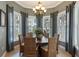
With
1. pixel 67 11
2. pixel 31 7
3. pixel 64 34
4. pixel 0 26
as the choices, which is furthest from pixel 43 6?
pixel 0 26

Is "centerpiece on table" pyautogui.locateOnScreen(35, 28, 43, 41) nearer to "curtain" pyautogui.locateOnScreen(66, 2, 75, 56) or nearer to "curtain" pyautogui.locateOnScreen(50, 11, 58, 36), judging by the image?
"curtain" pyautogui.locateOnScreen(50, 11, 58, 36)

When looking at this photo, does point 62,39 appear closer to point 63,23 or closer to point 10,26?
point 63,23

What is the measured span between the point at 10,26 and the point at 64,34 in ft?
2.50

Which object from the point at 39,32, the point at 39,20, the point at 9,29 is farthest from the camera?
the point at 39,32

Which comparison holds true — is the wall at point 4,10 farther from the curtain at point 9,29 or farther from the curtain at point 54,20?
the curtain at point 54,20

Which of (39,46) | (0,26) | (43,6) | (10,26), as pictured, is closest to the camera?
(10,26)

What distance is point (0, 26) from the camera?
6.88 feet

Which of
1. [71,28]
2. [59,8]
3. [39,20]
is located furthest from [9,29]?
[71,28]

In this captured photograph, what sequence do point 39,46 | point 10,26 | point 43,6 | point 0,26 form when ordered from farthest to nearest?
point 39,46
point 0,26
point 43,6
point 10,26

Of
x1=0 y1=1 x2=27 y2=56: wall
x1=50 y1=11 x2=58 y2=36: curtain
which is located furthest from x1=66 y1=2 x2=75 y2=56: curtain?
x1=0 y1=1 x2=27 y2=56: wall

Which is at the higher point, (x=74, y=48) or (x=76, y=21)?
(x=76, y=21)

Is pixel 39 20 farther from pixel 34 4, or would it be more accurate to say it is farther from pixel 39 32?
pixel 39 32

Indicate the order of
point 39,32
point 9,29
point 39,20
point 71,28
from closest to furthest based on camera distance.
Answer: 1. point 9,29
2. point 39,20
3. point 71,28
4. point 39,32

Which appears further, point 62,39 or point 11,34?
point 62,39
